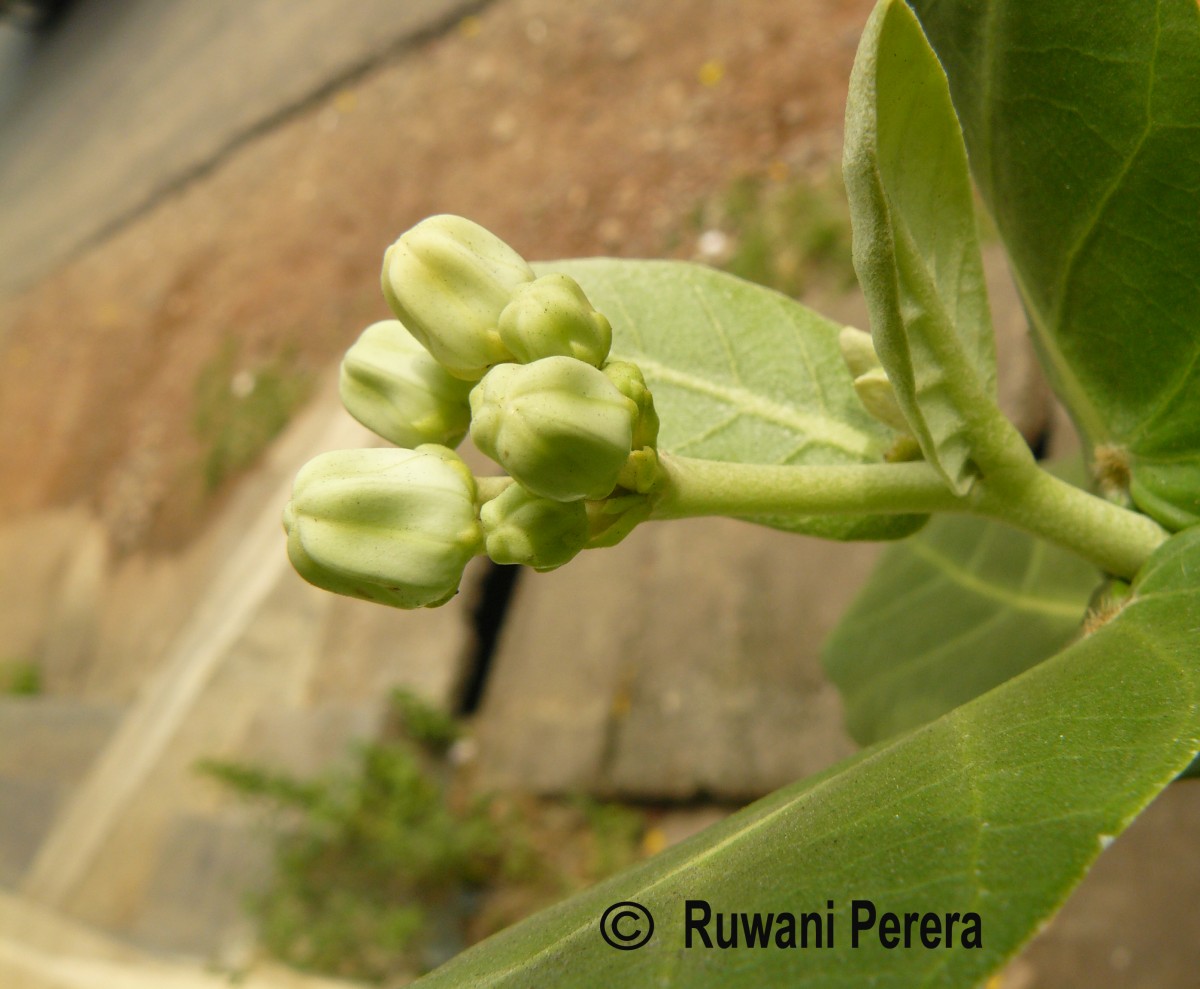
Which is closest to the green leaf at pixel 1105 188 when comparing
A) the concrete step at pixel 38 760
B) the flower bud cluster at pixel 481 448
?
the flower bud cluster at pixel 481 448

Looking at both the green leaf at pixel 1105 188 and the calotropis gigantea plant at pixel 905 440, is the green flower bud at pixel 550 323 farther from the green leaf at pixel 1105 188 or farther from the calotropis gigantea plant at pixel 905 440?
the green leaf at pixel 1105 188

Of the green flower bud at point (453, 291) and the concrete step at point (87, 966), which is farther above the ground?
the green flower bud at point (453, 291)

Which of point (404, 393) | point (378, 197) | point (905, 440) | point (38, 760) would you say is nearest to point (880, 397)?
point (905, 440)

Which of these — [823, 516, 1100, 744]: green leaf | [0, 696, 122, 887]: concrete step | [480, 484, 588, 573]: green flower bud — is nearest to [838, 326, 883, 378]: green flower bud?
[480, 484, 588, 573]: green flower bud

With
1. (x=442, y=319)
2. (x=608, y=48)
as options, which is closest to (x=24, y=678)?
(x=608, y=48)

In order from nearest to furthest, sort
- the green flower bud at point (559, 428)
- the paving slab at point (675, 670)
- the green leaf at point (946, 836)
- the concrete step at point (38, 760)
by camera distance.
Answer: the green leaf at point (946, 836), the green flower bud at point (559, 428), the paving slab at point (675, 670), the concrete step at point (38, 760)

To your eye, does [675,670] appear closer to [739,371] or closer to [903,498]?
[739,371]

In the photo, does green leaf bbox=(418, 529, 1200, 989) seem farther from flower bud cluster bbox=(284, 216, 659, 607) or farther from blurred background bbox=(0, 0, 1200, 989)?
blurred background bbox=(0, 0, 1200, 989)
